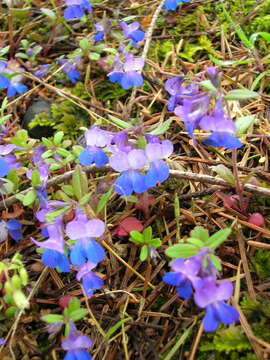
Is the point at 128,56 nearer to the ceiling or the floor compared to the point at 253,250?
nearer to the ceiling

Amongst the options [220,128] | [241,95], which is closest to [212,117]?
[220,128]

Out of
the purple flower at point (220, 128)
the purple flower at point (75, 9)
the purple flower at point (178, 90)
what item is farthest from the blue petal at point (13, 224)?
the purple flower at point (75, 9)

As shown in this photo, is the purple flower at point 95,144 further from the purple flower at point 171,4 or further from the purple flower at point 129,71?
the purple flower at point 171,4

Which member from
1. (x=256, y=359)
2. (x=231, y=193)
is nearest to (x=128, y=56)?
(x=231, y=193)

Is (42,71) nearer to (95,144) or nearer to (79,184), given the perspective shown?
(95,144)

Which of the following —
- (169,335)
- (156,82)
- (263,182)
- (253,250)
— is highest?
(156,82)

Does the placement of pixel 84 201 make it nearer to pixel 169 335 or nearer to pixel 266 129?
pixel 169 335

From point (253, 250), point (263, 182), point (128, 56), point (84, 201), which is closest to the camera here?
point (84, 201)
